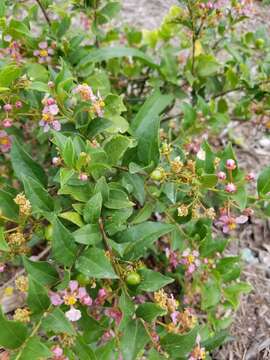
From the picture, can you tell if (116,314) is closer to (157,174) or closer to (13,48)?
(157,174)

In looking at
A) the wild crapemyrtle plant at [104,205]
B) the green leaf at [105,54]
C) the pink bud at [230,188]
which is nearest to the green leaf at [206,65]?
the wild crapemyrtle plant at [104,205]

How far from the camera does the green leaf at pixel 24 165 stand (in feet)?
4.94

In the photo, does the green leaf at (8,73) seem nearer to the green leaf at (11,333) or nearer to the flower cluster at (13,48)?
the flower cluster at (13,48)

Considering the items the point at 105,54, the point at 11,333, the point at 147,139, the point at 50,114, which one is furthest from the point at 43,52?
the point at 11,333

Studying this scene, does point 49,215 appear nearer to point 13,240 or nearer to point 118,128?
point 13,240

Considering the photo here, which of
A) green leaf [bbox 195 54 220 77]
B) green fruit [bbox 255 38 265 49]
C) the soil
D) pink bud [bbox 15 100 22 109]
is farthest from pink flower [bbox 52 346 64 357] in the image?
green fruit [bbox 255 38 265 49]

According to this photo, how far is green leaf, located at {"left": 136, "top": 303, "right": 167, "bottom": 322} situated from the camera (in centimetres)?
127

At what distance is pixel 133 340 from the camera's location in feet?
4.25

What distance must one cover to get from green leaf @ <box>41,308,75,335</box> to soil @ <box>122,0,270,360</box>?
106 centimetres

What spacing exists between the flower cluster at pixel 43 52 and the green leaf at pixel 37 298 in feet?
3.14

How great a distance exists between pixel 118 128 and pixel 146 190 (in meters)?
0.21

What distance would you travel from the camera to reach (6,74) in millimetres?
1346

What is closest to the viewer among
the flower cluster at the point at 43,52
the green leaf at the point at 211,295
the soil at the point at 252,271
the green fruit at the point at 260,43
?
the green leaf at the point at 211,295

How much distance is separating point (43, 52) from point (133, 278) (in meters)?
0.98
